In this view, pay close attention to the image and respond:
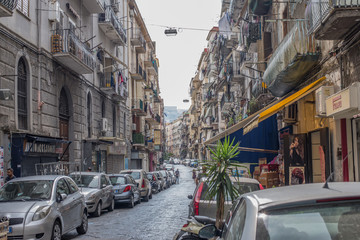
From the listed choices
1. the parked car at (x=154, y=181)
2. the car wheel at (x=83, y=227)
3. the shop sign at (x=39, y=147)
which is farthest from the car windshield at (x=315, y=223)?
the parked car at (x=154, y=181)

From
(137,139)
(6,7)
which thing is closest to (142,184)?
(6,7)

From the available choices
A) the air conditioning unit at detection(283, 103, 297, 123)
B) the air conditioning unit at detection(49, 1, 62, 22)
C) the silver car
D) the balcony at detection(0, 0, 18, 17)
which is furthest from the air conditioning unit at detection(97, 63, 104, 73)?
the silver car

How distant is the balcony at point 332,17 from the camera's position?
32.9 ft

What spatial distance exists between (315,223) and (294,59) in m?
11.0

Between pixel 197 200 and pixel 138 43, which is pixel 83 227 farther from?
pixel 138 43

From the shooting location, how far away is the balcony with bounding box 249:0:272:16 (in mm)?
21095

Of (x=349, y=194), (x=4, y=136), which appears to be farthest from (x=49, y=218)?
(x=349, y=194)

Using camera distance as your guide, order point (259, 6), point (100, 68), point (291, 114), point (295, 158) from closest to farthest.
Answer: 1. point (295, 158)
2. point (291, 114)
3. point (259, 6)
4. point (100, 68)

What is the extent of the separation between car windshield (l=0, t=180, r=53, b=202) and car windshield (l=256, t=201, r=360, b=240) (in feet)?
26.7

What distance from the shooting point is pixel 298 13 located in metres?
16.4

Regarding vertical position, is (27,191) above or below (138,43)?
below

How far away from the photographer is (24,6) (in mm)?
17906

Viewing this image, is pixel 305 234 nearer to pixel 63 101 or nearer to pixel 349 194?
pixel 349 194

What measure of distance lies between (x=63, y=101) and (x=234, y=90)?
59.6ft
